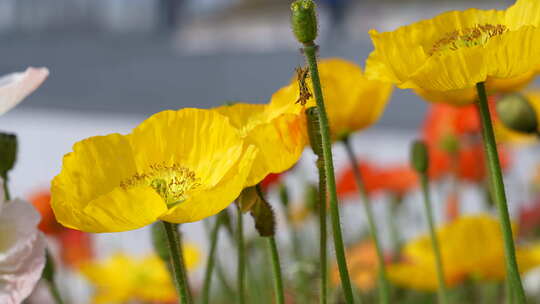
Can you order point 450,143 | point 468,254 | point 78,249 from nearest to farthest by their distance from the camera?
point 468,254 < point 450,143 < point 78,249

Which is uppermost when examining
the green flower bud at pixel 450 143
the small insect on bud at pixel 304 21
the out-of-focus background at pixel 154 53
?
the small insect on bud at pixel 304 21

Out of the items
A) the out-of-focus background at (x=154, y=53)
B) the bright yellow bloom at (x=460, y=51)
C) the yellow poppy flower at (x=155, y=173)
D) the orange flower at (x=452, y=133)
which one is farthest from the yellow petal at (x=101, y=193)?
the out-of-focus background at (x=154, y=53)

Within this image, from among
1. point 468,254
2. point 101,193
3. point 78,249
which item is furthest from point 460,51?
point 78,249

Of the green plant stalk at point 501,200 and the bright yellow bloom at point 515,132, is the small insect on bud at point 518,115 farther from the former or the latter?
the green plant stalk at point 501,200

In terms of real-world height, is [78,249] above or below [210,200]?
below

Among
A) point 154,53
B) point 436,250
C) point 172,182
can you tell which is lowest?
point 154,53

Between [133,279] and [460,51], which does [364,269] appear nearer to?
[133,279]

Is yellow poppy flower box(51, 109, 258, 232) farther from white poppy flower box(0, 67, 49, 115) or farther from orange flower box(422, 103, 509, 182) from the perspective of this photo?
orange flower box(422, 103, 509, 182)
